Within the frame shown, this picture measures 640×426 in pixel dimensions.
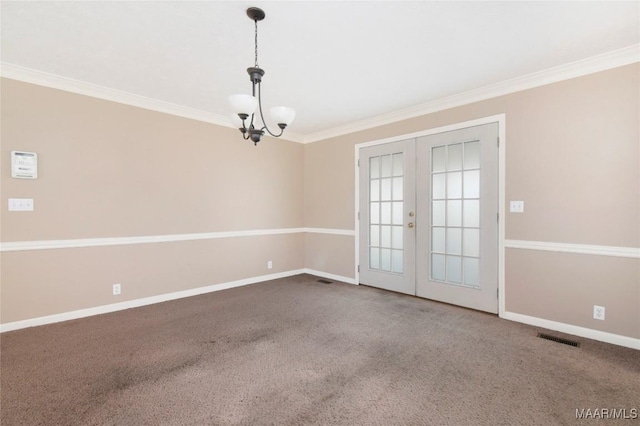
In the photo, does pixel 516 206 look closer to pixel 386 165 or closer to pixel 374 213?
pixel 386 165

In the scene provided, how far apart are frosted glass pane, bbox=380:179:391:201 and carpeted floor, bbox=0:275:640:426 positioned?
1.76m

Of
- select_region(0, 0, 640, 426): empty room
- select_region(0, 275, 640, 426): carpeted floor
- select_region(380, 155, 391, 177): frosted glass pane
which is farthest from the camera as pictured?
select_region(380, 155, 391, 177): frosted glass pane

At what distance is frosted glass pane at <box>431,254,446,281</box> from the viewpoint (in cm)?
375

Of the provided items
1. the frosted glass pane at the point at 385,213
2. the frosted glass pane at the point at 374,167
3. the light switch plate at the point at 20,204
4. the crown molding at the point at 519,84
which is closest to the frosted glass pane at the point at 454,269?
the frosted glass pane at the point at 385,213

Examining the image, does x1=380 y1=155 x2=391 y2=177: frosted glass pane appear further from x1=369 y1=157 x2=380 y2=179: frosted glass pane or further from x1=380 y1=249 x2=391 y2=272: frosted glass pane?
x1=380 y1=249 x2=391 y2=272: frosted glass pane

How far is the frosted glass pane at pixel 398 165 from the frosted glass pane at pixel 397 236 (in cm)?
81

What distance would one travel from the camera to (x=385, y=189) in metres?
4.37

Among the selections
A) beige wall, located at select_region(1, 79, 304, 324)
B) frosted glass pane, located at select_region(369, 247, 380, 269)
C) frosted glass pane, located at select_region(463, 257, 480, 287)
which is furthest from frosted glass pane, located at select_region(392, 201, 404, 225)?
beige wall, located at select_region(1, 79, 304, 324)

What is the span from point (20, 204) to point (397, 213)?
4.44 m

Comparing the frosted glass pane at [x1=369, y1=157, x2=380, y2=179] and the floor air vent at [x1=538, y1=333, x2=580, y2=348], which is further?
the frosted glass pane at [x1=369, y1=157, x2=380, y2=179]

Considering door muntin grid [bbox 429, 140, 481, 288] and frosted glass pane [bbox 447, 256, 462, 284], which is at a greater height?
door muntin grid [bbox 429, 140, 481, 288]

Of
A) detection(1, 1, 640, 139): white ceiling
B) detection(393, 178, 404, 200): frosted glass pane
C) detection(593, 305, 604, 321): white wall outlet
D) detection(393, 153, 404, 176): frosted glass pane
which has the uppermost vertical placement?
detection(1, 1, 640, 139): white ceiling

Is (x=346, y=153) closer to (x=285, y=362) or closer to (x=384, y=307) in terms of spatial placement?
(x=384, y=307)

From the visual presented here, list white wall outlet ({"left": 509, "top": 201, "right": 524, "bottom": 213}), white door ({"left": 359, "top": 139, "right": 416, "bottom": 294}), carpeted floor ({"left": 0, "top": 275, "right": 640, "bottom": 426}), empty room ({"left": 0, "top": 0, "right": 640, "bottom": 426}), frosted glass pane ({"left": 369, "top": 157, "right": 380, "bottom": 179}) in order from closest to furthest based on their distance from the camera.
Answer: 1. carpeted floor ({"left": 0, "top": 275, "right": 640, "bottom": 426})
2. empty room ({"left": 0, "top": 0, "right": 640, "bottom": 426})
3. white wall outlet ({"left": 509, "top": 201, "right": 524, "bottom": 213})
4. white door ({"left": 359, "top": 139, "right": 416, "bottom": 294})
5. frosted glass pane ({"left": 369, "top": 157, "right": 380, "bottom": 179})
